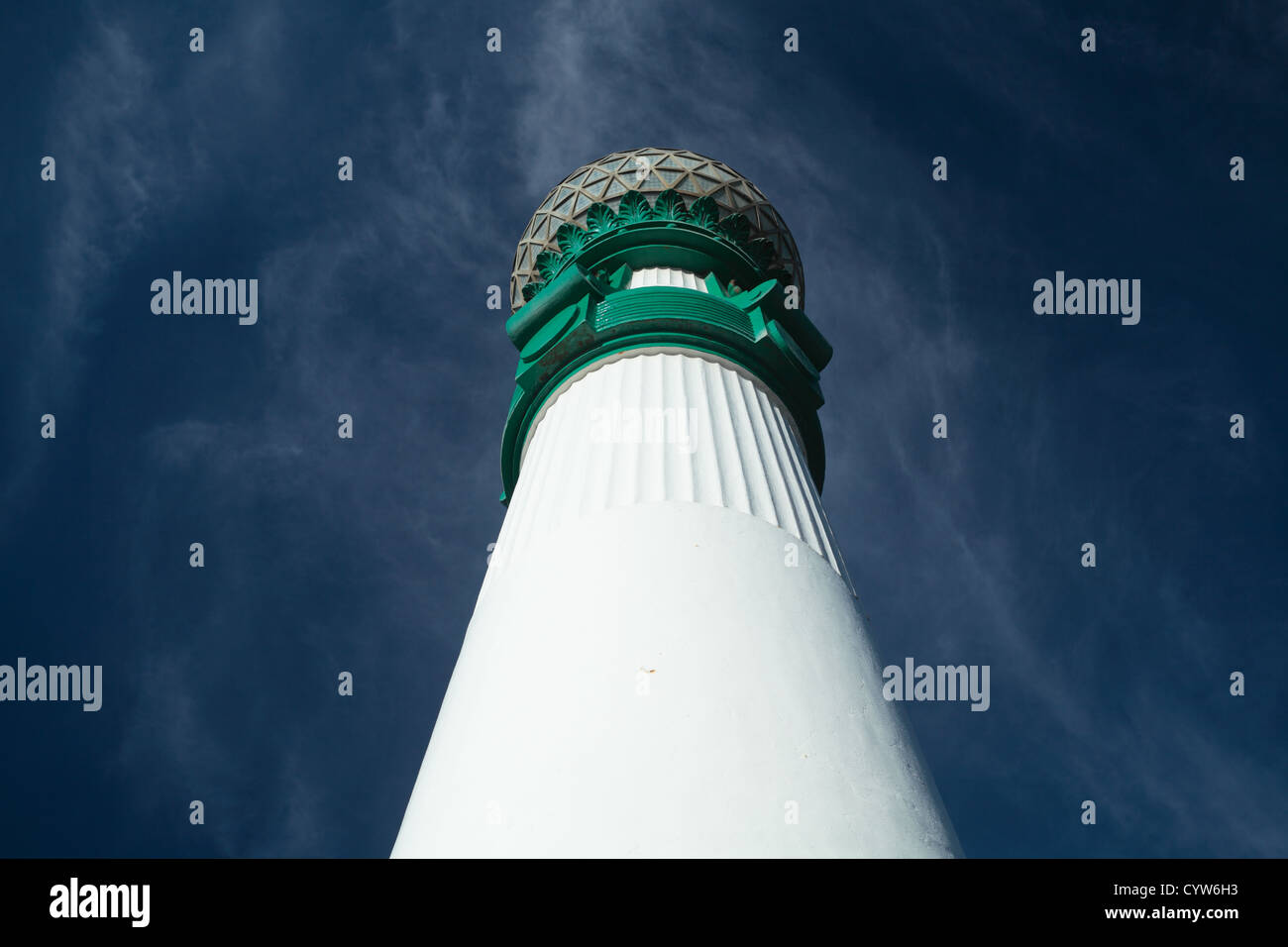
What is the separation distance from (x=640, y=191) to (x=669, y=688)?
1177 centimetres

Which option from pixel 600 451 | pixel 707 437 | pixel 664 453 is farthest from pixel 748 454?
pixel 600 451

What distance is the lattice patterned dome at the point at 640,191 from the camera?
19047 mm

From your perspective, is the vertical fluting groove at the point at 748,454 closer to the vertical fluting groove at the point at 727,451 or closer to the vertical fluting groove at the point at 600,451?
the vertical fluting groove at the point at 727,451

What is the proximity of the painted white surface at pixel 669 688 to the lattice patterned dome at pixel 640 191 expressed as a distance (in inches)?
292

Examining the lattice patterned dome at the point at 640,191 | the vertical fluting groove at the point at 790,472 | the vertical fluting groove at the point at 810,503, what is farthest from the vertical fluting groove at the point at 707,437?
the lattice patterned dome at the point at 640,191

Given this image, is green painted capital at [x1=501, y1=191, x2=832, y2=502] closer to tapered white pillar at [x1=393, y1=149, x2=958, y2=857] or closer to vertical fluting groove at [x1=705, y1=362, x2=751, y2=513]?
tapered white pillar at [x1=393, y1=149, x2=958, y2=857]

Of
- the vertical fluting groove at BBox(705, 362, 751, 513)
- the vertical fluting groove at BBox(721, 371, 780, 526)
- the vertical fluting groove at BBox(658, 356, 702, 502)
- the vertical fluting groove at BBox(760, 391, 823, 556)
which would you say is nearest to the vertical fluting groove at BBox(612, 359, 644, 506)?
the vertical fluting groove at BBox(658, 356, 702, 502)

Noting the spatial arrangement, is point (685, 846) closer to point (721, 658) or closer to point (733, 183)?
point (721, 658)

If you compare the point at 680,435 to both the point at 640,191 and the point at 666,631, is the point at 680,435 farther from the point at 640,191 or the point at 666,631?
the point at 640,191

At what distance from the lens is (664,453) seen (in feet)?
40.6

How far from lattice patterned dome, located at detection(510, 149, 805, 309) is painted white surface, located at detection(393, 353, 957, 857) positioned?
7.42 m

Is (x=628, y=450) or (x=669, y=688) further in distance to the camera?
(x=628, y=450)

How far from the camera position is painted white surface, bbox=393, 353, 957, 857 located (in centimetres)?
817

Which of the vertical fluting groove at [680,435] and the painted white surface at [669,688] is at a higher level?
the vertical fluting groove at [680,435]
